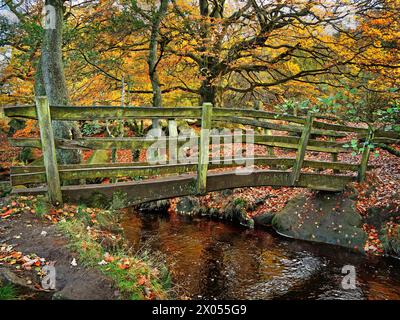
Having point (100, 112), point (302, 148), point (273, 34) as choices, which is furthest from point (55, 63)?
point (273, 34)

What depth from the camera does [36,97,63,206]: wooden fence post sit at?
5.02 m

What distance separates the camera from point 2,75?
14625mm

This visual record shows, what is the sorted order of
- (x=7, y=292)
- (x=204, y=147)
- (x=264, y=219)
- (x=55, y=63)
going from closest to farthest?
(x=7, y=292), (x=204, y=147), (x=55, y=63), (x=264, y=219)

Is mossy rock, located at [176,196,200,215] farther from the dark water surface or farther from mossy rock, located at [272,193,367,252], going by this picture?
mossy rock, located at [272,193,367,252]

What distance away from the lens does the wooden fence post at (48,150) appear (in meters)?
5.02

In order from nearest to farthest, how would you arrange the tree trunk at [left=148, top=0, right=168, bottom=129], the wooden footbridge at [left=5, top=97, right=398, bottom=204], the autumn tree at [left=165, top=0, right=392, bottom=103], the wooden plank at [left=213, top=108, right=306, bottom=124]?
the wooden footbridge at [left=5, top=97, right=398, bottom=204]
the wooden plank at [left=213, top=108, right=306, bottom=124]
the tree trunk at [left=148, top=0, right=168, bottom=129]
the autumn tree at [left=165, top=0, right=392, bottom=103]

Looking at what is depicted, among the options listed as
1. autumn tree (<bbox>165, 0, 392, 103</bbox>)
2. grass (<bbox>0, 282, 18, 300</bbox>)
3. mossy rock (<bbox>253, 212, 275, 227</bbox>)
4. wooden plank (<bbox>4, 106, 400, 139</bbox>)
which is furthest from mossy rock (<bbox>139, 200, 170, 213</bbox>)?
grass (<bbox>0, 282, 18, 300</bbox>)

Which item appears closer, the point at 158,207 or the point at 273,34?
the point at 273,34

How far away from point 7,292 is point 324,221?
7.80 metres

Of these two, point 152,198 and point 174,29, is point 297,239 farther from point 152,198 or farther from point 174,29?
point 174,29

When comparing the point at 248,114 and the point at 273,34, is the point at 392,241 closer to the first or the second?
the point at 248,114

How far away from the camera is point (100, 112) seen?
5449mm

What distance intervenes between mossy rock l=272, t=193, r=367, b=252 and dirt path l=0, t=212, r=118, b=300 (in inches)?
261

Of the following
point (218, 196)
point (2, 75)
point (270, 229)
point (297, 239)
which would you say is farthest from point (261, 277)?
point (2, 75)
